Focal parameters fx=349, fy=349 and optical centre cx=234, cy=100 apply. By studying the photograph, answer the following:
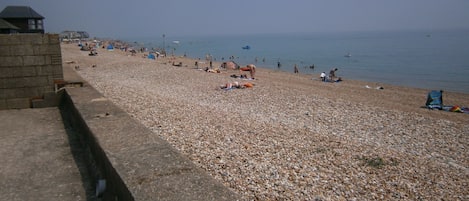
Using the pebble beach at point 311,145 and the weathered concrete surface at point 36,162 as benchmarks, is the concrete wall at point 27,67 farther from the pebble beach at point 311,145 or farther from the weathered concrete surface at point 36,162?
the pebble beach at point 311,145

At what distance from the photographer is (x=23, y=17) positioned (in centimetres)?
2227

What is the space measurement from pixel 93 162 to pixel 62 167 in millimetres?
329

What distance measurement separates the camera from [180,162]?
3113mm

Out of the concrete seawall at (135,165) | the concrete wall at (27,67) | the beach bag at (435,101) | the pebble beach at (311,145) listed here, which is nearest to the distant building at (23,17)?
the pebble beach at (311,145)

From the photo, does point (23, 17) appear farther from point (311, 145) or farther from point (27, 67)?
point (311, 145)

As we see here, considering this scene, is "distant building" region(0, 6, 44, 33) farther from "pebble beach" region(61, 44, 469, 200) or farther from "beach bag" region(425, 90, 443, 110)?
"beach bag" region(425, 90, 443, 110)

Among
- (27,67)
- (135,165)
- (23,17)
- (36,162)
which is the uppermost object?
(23,17)

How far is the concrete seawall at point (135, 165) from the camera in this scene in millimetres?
2582

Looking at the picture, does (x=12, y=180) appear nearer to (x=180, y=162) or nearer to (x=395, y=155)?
(x=180, y=162)

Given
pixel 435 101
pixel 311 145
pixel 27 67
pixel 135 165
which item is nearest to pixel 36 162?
pixel 135 165

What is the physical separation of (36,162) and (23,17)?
22312mm

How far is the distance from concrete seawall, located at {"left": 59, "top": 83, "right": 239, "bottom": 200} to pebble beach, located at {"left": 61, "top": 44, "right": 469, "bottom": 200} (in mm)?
2047

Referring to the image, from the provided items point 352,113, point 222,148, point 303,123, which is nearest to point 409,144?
point 303,123

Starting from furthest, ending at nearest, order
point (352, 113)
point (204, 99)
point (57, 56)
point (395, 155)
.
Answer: point (204, 99), point (352, 113), point (395, 155), point (57, 56)
